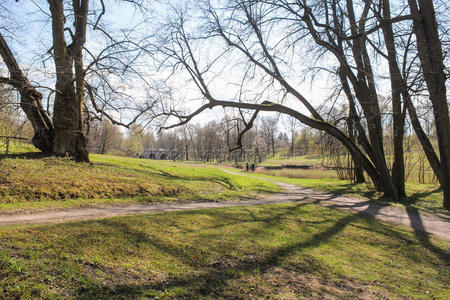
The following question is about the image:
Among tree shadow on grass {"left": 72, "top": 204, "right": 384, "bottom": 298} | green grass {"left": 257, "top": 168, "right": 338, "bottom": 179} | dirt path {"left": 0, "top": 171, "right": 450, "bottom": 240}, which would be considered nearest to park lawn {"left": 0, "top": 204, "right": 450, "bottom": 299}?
tree shadow on grass {"left": 72, "top": 204, "right": 384, "bottom": 298}

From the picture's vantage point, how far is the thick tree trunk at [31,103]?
32.1 feet

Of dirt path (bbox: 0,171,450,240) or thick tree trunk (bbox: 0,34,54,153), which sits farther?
thick tree trunk (bbox: 0,34,54,153)

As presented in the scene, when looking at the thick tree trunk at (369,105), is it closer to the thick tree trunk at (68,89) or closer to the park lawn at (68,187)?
the park lawn at (68,187)

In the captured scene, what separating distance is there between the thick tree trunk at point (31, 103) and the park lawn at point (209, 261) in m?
7.69

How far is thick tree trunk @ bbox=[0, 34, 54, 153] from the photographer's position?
9781 millimetres

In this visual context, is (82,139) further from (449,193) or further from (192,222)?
(449,193)

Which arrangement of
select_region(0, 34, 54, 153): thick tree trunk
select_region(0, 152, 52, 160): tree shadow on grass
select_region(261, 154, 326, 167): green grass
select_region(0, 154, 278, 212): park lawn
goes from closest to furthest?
select_region(0, 154, 278, 212): park lawn
select_region(0, 34, 54, 153): thick tree trunk
select_region(0, 152, 52, 160): tree shadow on grass
select_region(261, 154, 326, 167): green grass

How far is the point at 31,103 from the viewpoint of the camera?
405 inches

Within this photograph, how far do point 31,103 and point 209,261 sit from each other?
35.2ft

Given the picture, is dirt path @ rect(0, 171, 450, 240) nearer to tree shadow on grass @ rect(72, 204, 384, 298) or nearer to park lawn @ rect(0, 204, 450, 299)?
park lawn @ rect(0, 204, 450, 299)

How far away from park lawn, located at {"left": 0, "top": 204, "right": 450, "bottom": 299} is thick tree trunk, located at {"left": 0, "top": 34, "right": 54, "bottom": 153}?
25.2 feet

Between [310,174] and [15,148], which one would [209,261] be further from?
[310,174]

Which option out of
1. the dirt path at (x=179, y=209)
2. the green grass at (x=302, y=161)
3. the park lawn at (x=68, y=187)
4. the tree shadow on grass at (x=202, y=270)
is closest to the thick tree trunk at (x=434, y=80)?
the dirt path at (x=179, y=209)

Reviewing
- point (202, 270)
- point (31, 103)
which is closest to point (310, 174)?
point (31, 103)
